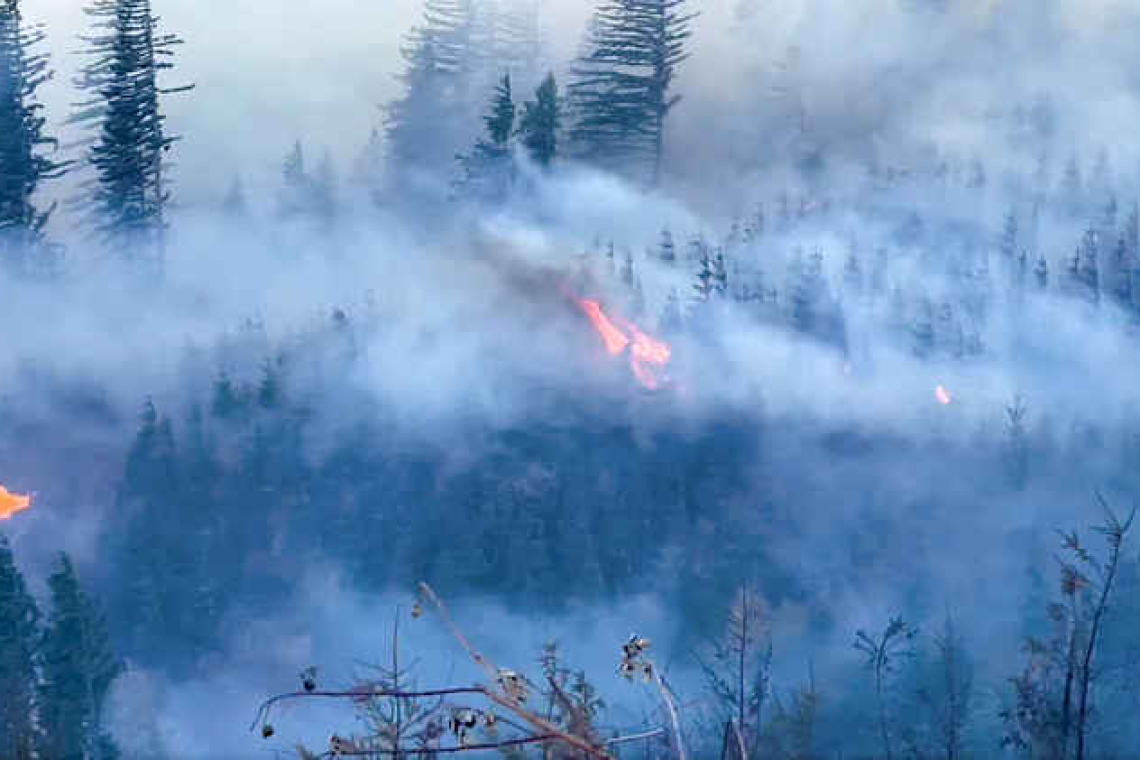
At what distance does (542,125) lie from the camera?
6619 centimetres

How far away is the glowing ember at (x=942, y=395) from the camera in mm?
64500

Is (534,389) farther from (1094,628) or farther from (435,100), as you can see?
(1094,628)

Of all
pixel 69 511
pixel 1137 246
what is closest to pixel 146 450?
pixel 69 511

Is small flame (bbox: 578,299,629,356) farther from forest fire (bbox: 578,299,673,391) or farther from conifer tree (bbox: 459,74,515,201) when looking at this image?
conifer tree (bbox: 459,74,515,201)

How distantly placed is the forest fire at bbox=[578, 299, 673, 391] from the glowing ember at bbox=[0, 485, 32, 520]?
74.7ft

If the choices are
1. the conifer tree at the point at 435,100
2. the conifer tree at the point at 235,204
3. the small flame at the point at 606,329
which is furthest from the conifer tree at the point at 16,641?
the conifer tree at the point at 435,100

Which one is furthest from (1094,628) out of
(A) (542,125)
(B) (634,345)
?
(A) (542,125)

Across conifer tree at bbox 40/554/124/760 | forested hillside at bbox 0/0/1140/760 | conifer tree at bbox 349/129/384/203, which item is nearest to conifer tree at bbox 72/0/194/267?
forested hillside at bbox 0/0/1140/760

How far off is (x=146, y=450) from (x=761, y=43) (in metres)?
37.5

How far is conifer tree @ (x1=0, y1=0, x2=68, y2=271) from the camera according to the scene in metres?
59.2

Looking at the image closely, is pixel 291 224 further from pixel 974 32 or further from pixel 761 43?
pixel 974 32

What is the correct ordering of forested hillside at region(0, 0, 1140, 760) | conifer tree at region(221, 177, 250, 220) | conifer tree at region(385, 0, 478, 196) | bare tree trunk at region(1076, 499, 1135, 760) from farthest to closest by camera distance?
1. conifer tree at region(385, 0, 478, 196)
2. conifer tree at region(221, 177, 250, 220)
3. forested hillside at region(0, 0, 1140, 760)
4. bare tree trunk at region(1076, 499, 1135, 760)

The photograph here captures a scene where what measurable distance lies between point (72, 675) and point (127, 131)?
2339 centimetres

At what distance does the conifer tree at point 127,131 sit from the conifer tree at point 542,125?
48.1 ft
